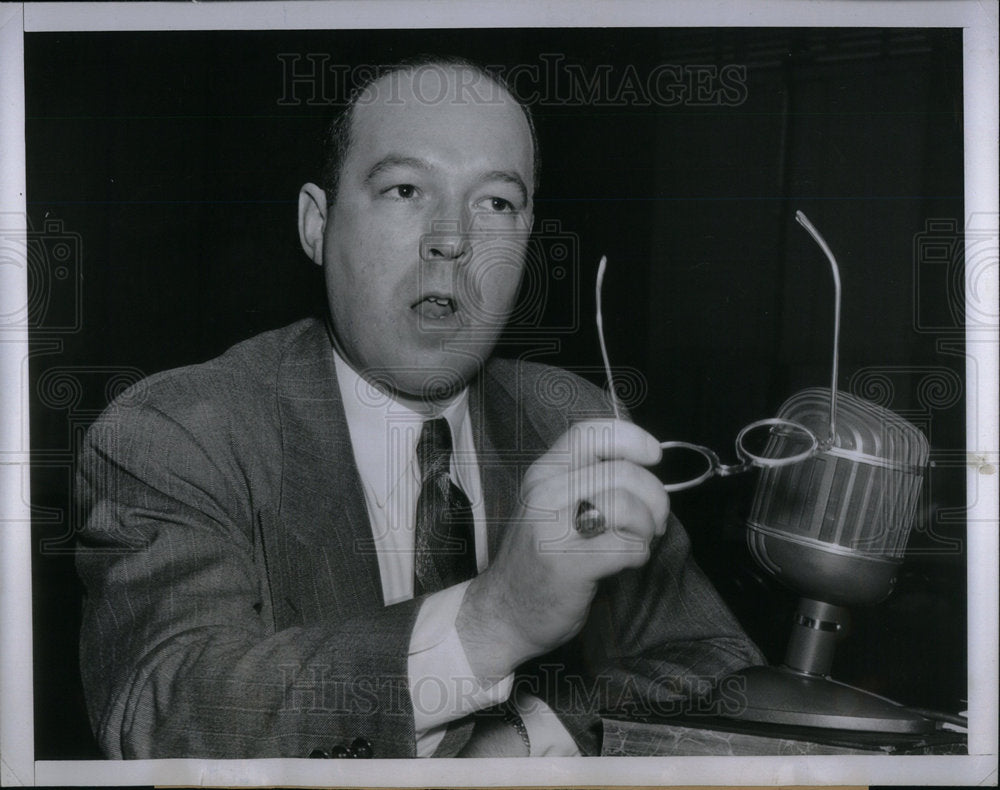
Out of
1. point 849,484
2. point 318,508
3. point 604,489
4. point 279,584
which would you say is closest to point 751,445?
point 849,484

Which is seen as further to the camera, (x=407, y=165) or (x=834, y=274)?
(x=834, y=274)

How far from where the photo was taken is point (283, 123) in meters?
1.87

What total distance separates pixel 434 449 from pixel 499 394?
17cm

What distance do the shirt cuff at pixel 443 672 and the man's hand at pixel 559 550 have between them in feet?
0.07

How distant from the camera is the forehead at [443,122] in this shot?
5.95 feet

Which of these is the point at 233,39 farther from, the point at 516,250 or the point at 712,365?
the point at 712,365

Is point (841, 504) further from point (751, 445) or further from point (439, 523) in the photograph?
point (439, 523)

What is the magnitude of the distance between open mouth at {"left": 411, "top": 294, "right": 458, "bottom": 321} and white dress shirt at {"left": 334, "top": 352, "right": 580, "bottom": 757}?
0.52 feet

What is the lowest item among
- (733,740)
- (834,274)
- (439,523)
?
(733,740)

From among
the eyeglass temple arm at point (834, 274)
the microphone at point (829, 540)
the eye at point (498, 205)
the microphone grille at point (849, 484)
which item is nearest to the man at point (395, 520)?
the eye at point (498, 205)

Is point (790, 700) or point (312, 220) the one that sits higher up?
point (312, 220)

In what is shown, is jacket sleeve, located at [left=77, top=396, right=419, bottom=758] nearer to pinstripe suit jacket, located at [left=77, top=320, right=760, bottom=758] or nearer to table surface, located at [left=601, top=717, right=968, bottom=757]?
pinstripe suit jacket, located at [left=77, top=320, right=760, bottom=758]

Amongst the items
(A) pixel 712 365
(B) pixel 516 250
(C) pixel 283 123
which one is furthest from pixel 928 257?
(C) pixel 283 123

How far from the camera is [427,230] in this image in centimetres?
180
